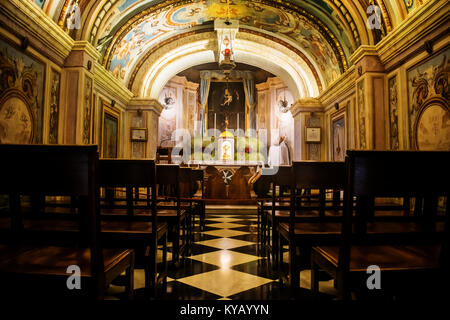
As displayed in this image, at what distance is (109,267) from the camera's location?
4.02 ft

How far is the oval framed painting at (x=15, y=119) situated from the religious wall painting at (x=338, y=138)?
602 cm

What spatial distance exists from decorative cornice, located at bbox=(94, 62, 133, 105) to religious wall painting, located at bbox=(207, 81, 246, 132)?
6228 mm

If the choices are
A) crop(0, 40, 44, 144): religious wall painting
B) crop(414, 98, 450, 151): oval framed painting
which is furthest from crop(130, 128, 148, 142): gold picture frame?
crop(414, 98, 450, 151): oval framed painting

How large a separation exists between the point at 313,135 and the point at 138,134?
483 cm

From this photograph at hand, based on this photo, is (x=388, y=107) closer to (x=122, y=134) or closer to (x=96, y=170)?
(x=96, y=170)

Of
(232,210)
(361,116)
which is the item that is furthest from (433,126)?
(232,210)

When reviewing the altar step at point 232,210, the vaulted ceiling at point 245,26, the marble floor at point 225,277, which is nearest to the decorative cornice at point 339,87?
the vaulted ceiling at point 245,26

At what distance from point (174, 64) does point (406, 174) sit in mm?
8633

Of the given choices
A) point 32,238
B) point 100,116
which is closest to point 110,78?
point 100,116

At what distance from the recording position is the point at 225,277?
2.38m

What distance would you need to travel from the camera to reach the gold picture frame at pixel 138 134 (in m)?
8.00

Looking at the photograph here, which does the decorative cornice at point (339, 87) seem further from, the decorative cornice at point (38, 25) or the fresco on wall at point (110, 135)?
the fresco on wall at point (110, 135)

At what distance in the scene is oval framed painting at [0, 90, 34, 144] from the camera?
3.57 metres

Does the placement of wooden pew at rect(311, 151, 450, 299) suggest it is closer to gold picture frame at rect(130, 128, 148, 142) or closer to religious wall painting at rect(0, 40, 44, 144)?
religious wall painting at rect(0, 40, 44, 144)
